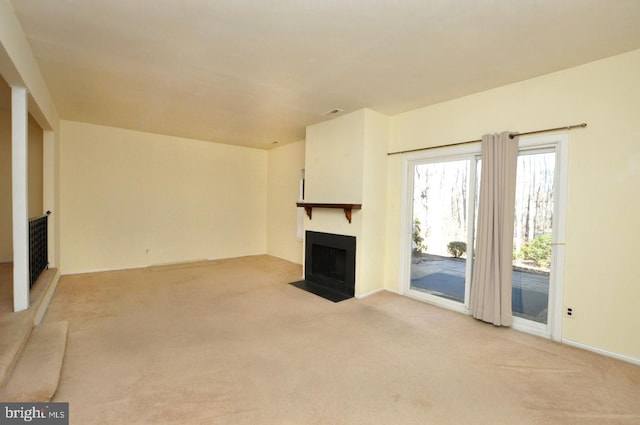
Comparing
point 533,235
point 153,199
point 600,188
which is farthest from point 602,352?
point 153,199

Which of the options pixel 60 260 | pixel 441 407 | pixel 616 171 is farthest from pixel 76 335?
pixel 616 171

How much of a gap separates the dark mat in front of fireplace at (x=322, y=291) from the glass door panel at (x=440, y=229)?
104 centimetres

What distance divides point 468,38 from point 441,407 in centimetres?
269

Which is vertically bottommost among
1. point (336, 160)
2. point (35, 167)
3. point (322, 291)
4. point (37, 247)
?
point (322, 291)

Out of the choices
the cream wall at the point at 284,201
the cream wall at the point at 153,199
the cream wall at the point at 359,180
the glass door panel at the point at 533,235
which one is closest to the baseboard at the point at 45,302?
the cream wall at the point at 153,199

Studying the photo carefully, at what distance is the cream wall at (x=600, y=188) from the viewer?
246cm

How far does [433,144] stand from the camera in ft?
12.5

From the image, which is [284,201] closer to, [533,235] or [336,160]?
[336,160]

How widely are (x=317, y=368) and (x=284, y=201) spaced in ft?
15.2

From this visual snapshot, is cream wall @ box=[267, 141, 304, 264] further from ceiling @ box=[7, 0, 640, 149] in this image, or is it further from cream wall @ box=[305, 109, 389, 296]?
ceiling @ box=[7, 0, 640, 149]

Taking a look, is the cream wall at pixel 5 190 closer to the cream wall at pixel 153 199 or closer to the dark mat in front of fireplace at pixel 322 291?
the cream wall at pixel 153 199

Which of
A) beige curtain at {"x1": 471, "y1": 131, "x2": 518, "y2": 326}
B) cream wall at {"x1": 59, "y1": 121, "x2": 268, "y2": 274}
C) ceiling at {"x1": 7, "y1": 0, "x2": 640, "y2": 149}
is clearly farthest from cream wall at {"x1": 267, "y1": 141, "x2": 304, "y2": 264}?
beige curtain at {"x1": 471, "y1": 131, "x2": 518, "y2": 326}

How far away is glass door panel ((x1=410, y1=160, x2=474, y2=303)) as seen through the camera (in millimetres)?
3676

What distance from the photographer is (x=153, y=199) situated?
5.65 metres
